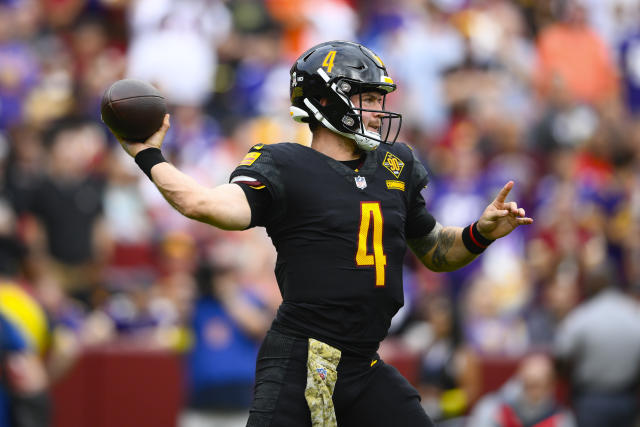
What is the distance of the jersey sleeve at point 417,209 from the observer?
4727 mm

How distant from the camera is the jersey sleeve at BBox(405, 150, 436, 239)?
15.5 ft

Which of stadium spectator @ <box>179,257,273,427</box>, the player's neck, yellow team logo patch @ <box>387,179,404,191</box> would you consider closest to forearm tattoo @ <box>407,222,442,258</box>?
yellow team logo patch @ <box>387,179,404,191</box>

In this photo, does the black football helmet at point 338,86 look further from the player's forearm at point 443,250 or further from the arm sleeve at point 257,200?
the player's forearm at point 443,250

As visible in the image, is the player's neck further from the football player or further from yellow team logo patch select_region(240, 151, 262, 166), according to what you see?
yellow team logo patch select_region(240, 151, 262, 166)

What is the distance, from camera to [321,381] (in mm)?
4230

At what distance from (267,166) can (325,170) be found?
0.27 metres

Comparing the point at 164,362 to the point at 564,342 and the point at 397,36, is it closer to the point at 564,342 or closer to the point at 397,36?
the point at 564,342

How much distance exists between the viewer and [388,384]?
14.5 ft

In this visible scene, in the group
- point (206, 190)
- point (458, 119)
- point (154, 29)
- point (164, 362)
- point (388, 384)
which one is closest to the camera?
point (206, 190)

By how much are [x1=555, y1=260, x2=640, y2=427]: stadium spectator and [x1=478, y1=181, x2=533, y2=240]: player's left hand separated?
13.9 feet

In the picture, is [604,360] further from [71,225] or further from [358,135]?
[71,225]

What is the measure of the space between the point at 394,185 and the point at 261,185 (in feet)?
2.10

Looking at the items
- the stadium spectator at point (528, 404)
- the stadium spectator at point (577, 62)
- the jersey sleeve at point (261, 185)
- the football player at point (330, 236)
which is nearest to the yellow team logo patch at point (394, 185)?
the football player at point (330, 236)

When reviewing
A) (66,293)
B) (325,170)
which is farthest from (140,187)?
(325,170)
